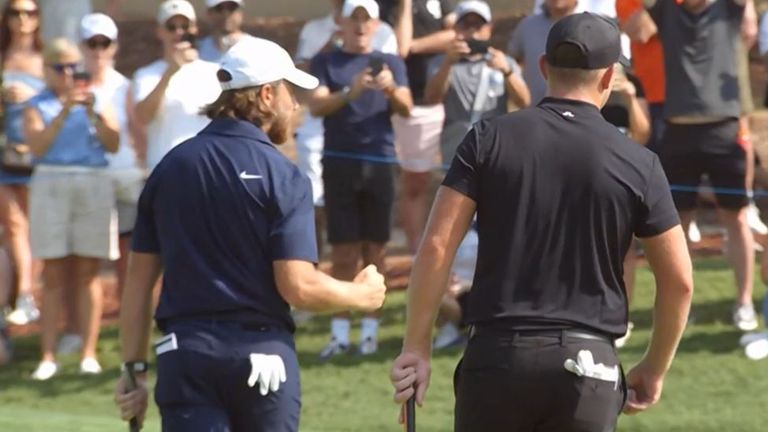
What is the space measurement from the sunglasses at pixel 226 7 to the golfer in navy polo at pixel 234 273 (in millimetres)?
5728

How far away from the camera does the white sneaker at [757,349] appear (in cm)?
1010

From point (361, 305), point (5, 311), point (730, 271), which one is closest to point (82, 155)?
point (5, 311)

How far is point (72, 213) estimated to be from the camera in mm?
10875

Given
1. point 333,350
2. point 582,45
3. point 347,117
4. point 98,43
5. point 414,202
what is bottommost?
point 333,350

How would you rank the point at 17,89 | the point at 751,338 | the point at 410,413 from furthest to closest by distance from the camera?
the point at 17,89 → the point at 751,338 → the point at 410,413

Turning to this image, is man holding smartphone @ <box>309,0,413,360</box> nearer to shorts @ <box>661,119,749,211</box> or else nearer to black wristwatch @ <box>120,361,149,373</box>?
shorts @ <box>661,119,749,211</box>

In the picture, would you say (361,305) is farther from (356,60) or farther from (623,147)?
(356,60)

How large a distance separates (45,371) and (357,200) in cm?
233

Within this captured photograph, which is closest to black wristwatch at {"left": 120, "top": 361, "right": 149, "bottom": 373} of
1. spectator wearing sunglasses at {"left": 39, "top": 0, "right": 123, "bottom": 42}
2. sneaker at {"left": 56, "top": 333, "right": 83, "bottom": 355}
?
sneaker at {"left": 56, "top": 333, "right": 83, "bottom": 355}

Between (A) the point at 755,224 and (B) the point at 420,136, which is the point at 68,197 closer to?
(B) the point at 420,136

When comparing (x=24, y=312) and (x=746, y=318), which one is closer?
(x=746, y=318)

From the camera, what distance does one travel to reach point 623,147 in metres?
4.91

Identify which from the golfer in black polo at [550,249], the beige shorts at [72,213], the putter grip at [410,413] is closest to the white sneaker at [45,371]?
the beige shorts at [72,213]

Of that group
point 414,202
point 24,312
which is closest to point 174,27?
point 414,202
